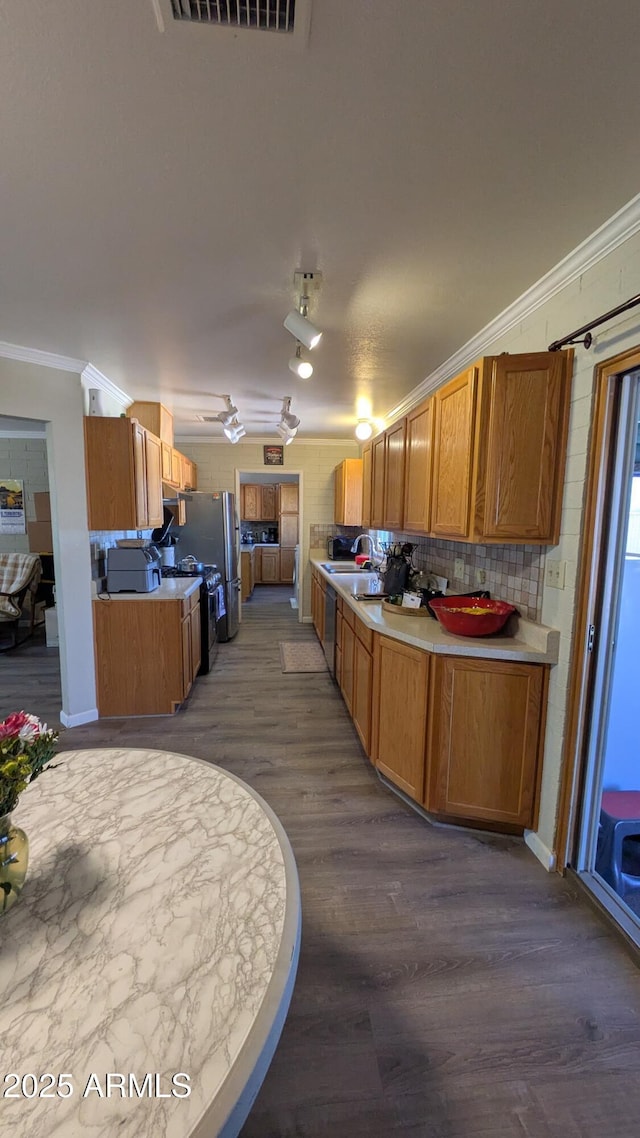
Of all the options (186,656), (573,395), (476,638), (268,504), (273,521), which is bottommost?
(186,656)

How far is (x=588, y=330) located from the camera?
1563 mm

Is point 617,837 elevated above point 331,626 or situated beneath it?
situated beneath

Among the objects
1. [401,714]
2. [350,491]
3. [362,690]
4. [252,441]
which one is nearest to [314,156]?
[401,714]

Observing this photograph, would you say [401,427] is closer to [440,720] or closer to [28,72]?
[440,720]

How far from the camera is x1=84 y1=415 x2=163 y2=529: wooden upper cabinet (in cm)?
297

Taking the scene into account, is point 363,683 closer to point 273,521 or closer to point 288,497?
point 288,497

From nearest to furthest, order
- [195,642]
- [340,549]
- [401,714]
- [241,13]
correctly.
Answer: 1. [241,13]
2. [401,714]
3. [195,642]
4. [340,549]

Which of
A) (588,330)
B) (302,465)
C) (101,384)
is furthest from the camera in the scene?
(302,465)

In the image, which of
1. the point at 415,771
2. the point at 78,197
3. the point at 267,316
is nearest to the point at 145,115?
the point at 78,197

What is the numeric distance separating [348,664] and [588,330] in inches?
92.9

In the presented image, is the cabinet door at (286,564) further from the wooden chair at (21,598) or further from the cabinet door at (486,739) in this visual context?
the cabinet door at (486,739)

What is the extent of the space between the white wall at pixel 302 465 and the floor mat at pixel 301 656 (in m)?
1.11

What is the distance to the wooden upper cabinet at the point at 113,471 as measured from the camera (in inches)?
117

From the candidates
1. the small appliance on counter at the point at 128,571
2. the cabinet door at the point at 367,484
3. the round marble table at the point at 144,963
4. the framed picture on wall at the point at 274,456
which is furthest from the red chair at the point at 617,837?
the framed picture on wall at the point at 274,456
